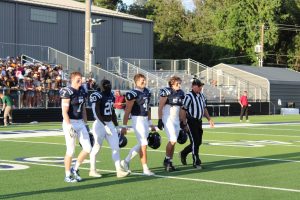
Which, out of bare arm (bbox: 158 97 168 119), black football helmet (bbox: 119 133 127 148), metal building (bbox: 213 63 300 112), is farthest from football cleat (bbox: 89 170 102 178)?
metal building (bbox: 213 63 300 112)

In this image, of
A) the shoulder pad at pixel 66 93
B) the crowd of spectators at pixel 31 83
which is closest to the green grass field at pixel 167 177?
the shoulder pad at pixel 66 93

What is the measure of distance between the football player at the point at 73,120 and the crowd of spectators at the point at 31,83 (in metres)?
18.4

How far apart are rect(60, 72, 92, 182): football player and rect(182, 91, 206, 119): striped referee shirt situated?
2509mm

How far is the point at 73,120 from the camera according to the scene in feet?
34.1

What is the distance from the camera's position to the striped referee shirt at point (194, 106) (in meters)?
12.3

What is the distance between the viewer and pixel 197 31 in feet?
252


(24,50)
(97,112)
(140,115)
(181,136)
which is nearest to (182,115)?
(181,136)

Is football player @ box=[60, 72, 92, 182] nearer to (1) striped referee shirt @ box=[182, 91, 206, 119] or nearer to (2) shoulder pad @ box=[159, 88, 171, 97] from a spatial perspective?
(2) shoulder pad @ box=[159, 88, 171, 97]

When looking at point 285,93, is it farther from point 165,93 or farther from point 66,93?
point 66,93

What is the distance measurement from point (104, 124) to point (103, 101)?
1.34 ft

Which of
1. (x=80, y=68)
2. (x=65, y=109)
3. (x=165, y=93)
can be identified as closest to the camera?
(x=65, y=109)

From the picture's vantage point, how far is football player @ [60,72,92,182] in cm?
1023

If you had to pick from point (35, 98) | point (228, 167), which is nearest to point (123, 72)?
point (35, 98)

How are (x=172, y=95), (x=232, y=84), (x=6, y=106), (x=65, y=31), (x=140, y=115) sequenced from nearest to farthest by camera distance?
1. (x=140, y=115)
2. (x=172, y=95)
3. (x=6, y=106)
4. (x=65, y=31)
5. (x=232, y=84)
